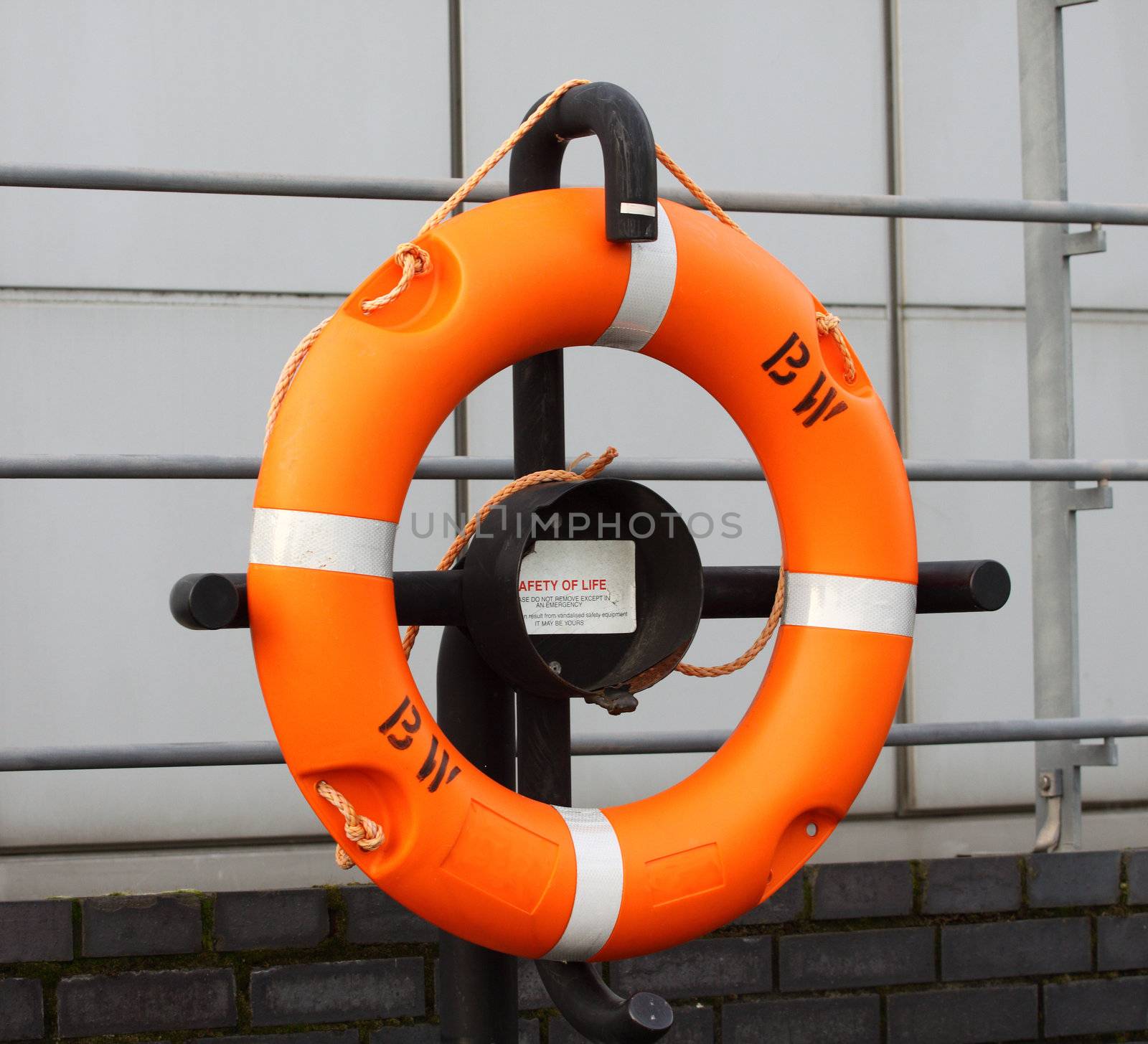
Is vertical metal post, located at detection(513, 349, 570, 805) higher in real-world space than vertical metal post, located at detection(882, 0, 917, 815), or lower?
lower

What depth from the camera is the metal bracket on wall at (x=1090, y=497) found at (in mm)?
2205

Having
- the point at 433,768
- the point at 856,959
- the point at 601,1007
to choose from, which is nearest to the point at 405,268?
the point at 433,768

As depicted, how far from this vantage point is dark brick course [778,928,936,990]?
2.24m

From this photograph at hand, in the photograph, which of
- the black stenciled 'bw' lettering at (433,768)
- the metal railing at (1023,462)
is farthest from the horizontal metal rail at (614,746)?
the black stenciled 'bw' lettering at (433,768)

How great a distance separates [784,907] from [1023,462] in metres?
Answer: 0.82

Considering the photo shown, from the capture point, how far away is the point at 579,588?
139 cm

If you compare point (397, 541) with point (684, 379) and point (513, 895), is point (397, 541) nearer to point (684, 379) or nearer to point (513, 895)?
point (684, 379)

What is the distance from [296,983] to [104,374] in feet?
3.99

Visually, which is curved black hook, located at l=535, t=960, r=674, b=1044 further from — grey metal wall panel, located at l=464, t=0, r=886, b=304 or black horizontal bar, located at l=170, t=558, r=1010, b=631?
grey metal wall panel, located at l=464, t=0, r=886, b=304

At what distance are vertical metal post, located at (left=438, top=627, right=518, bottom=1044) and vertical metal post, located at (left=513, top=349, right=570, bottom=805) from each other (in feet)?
0.08

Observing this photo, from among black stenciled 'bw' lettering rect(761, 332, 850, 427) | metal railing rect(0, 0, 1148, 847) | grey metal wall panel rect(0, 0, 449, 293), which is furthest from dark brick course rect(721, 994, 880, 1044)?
grey metal wall panel rect(0, 0, 449, 293)

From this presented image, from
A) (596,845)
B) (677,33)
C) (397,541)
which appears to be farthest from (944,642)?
(596,845)

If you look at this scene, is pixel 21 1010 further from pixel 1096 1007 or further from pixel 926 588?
pixel 1096 1007

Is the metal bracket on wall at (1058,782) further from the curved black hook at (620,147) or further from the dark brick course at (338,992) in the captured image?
the curved black hook at (620,147)
